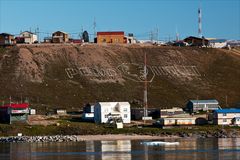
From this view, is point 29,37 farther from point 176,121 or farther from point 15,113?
point 176,121

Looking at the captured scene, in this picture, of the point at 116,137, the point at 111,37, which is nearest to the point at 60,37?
the point at 111,37

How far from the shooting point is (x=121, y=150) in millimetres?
65312

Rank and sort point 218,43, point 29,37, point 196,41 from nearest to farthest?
point 29,37, point 196,41, point 218,43

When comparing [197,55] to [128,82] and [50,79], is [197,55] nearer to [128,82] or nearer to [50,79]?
[128,82]

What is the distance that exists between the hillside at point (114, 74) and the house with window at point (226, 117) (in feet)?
51.7

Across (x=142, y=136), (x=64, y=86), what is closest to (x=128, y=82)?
(x=64, y=86)

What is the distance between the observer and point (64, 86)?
112250mm


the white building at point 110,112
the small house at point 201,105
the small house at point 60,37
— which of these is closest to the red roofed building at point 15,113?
the white building at point 110,112

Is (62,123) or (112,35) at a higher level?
(112,35)

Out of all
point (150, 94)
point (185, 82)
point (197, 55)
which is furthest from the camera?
point (197, 55)

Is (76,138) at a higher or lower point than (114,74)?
lower

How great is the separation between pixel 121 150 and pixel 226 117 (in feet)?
97.4

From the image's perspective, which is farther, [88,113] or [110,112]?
[88,113]

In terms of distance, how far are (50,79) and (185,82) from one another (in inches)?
836
